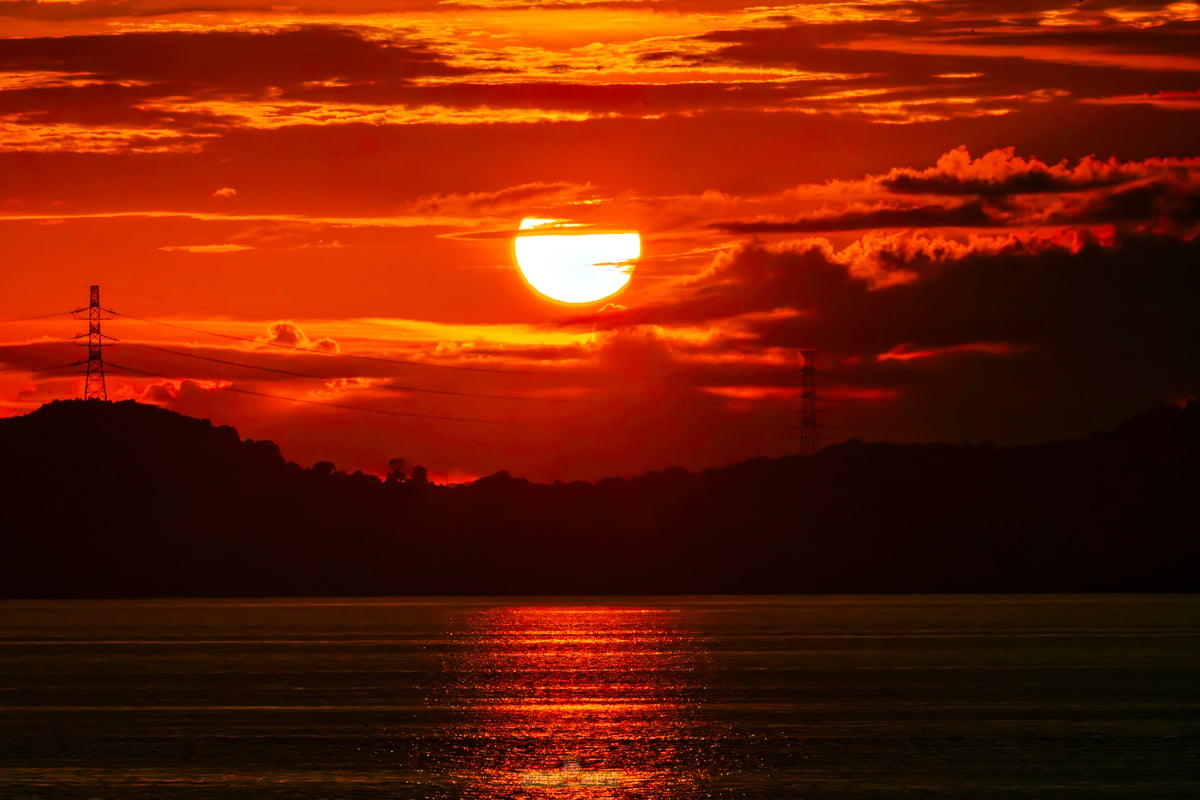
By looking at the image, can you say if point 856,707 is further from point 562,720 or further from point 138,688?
point 138,688

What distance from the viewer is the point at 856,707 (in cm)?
7256

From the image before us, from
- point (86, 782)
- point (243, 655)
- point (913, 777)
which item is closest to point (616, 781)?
point (913, 777)

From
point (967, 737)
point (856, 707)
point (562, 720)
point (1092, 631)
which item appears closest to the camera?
point (967, 737)

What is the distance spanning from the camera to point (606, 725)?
6338 centimetres

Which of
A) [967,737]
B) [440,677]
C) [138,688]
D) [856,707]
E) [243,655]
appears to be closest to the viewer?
[967,737]

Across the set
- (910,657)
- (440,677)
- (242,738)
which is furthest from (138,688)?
(910,657)

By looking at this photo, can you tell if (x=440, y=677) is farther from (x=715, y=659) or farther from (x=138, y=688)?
(x=715, y=659)

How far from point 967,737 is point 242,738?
25.9 m

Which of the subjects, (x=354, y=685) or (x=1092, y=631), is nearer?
(x=354, y=685)

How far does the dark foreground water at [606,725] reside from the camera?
157 feet

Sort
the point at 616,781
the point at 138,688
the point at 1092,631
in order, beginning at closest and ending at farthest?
the point at 616,781, the point at 138,688, the point at 1092,631

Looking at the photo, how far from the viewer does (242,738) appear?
60.1 meters

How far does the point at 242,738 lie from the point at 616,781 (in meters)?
18.6

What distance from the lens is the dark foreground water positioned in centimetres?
4788
